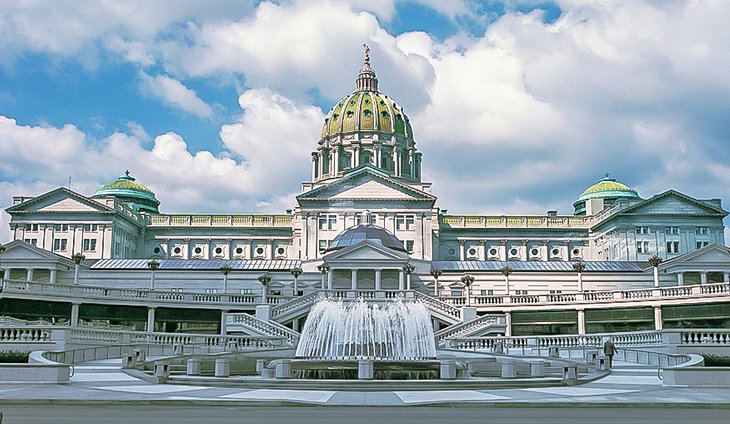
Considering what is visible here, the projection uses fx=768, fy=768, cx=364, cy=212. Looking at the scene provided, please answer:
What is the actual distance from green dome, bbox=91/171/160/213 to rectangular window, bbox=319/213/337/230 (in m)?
46.9

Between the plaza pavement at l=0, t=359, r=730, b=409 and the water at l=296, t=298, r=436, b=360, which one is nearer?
the plaza pavement at l=0, t=359, r=730, b=409

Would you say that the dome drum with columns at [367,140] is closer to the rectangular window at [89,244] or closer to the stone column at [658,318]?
the rectangular window at [89,244]

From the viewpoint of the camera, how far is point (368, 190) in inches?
4550

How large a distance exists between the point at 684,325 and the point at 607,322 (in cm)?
632

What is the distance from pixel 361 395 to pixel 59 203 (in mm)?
107694

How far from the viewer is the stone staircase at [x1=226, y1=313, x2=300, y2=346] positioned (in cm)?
5700

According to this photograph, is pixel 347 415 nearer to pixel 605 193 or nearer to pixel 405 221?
pixel 405 221

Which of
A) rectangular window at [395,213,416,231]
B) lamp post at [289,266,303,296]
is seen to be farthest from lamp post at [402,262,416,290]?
rectangular window at [395,213,416,231]

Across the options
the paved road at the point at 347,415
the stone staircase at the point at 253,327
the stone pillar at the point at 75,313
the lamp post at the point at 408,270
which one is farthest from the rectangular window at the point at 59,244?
the paved road at the point at 347,415

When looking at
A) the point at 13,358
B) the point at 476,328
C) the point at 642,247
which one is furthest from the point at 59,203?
the point at 13,358

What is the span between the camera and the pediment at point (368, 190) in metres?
114

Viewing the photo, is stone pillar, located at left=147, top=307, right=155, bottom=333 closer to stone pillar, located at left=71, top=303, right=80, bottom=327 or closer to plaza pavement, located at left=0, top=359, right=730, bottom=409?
stone pillar, located at left=71, top=303, right=80, bottom=327

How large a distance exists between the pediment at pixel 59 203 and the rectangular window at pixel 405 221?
45.2 meters

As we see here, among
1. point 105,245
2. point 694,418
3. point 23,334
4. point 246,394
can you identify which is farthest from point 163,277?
point 694,418
